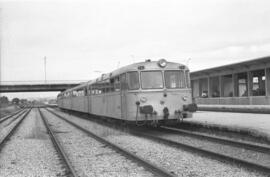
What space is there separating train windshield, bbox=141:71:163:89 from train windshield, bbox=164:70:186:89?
0.89 ft

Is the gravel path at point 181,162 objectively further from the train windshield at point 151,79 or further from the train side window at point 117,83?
the train side window at point 117,83

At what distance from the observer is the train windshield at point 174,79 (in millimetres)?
13498

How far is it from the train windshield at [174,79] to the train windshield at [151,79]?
0.89 ft

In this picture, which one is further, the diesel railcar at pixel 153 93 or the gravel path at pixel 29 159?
the diesel railcar at pixel 153 93

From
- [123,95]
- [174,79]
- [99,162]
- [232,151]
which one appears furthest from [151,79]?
[99,162]

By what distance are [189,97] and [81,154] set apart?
5.63m

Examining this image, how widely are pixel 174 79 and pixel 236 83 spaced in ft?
66.5

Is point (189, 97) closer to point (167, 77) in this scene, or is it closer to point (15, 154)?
point (167, 77)

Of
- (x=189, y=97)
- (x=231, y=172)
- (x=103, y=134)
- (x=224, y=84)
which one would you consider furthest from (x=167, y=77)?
(x=224, y=84)

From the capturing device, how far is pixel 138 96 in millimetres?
12945

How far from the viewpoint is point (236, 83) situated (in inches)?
1275

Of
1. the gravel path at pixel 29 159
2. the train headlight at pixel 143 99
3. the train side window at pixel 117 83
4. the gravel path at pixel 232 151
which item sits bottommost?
the gravel path at pixel 29 159

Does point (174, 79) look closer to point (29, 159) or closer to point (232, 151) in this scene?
point (232, 151)

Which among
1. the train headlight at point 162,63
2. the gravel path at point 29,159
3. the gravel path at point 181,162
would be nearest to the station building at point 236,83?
the train headlight at point 162,63
